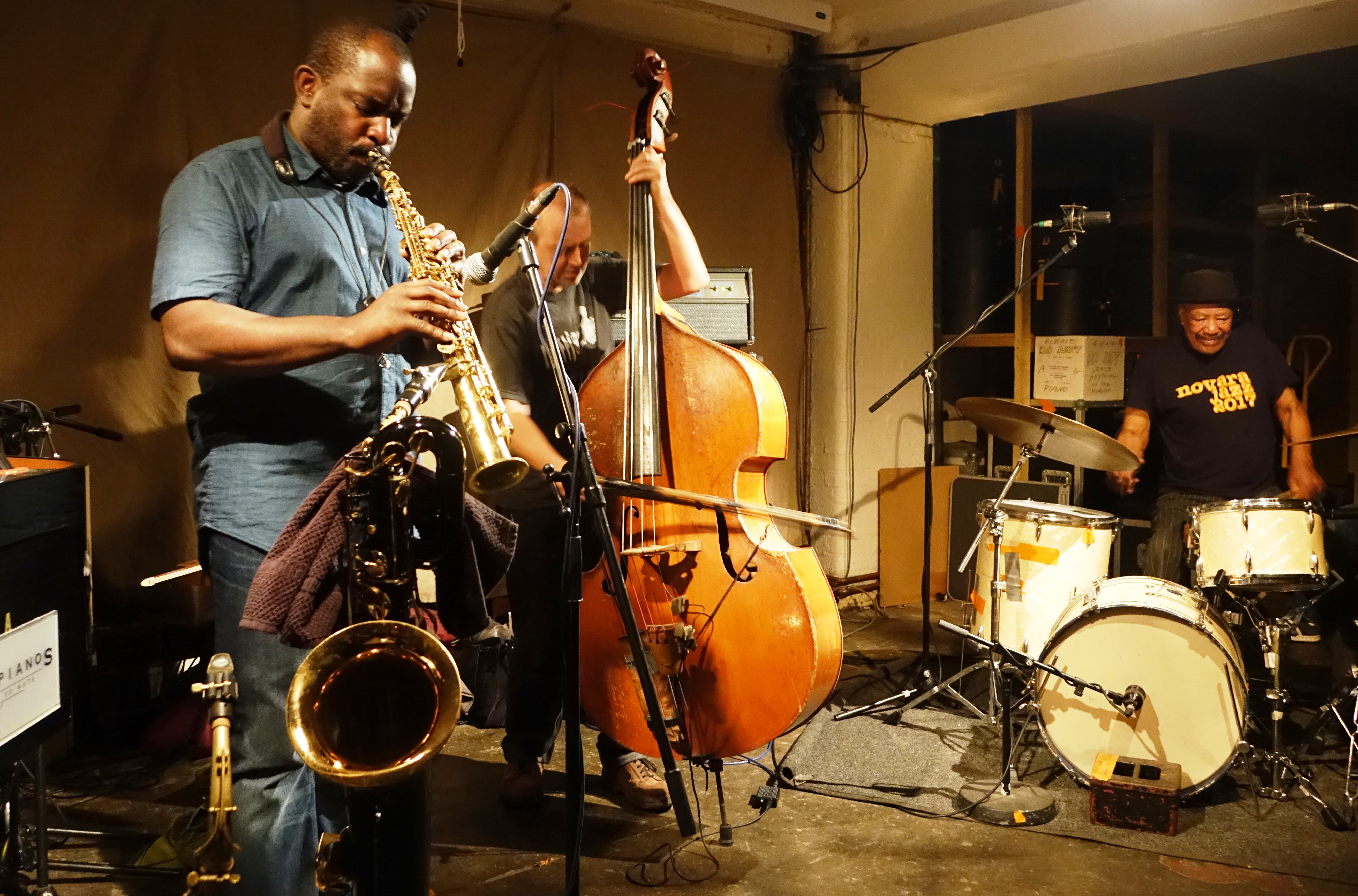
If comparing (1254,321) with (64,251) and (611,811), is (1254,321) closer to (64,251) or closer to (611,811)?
(611,811)

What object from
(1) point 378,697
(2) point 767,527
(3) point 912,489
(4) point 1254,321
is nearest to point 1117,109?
(4) point 1254,321

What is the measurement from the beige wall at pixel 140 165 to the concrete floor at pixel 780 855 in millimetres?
1283

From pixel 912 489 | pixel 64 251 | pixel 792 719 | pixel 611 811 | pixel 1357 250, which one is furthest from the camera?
pixel 1357 250

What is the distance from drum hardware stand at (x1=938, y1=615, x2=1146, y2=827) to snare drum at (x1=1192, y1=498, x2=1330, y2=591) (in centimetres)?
54

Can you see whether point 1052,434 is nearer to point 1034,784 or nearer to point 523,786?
point 1034,784

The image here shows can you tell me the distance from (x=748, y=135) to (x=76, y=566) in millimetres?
4452

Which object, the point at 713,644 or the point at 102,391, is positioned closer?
the point at 713,644

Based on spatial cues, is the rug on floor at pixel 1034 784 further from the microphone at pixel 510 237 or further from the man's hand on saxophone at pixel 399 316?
the man's hand on saxophone at pixel 399 316

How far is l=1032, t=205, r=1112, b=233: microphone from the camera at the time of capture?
4.06 metres

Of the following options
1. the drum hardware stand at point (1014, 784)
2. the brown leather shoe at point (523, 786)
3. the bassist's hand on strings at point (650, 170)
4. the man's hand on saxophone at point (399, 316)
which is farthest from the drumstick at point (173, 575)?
the drum hardware stand at point (1014, 784)

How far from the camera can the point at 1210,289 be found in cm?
465

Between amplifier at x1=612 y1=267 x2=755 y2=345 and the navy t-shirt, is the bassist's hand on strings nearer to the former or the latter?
amplifier at x1=612 y1=267 x2=755 y2=345

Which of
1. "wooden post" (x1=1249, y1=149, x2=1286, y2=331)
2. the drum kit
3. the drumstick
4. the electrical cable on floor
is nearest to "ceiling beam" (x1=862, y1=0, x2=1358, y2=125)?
"wooden post" (x1=1249, y1=149, x2=1286, y2=331)

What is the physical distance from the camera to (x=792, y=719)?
242 cm
